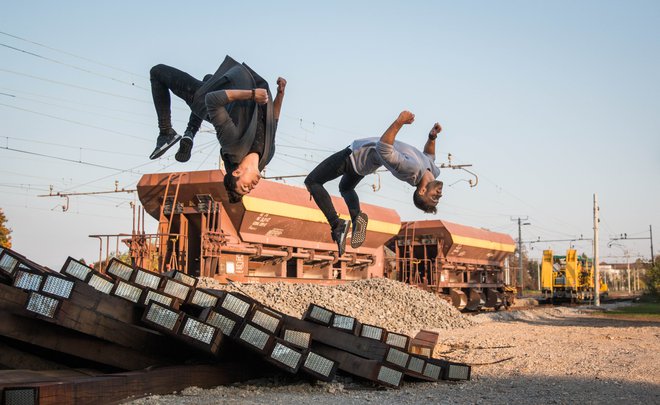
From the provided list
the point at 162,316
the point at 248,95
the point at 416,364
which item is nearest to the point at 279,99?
the point at 248,95

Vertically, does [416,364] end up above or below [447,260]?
below

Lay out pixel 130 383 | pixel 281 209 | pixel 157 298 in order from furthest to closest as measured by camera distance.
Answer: pixel 281 209 → pixel 157 298 → pixel 130 383

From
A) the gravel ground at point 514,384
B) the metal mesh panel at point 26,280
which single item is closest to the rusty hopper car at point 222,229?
the gravel ground at point 514,384

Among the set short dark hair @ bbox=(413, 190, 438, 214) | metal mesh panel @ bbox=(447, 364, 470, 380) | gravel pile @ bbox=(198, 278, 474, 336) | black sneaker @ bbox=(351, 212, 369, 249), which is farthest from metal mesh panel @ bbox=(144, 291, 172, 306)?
gravel pile @ bbox=(198, 278, 474, 336)

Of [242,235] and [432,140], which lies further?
[242,235]

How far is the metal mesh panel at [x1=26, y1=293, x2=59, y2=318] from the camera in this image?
19.4 feet

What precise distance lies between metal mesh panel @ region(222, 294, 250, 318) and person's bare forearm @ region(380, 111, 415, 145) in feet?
9.27

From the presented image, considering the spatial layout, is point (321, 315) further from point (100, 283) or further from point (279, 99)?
point (279, 99)

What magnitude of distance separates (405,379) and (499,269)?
29686 millimetres

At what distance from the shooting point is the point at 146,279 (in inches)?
307

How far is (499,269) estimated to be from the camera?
3672cm

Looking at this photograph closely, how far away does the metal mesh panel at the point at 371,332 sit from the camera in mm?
8188

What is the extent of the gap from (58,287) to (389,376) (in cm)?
379

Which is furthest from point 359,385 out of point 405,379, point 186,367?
point 186,367
